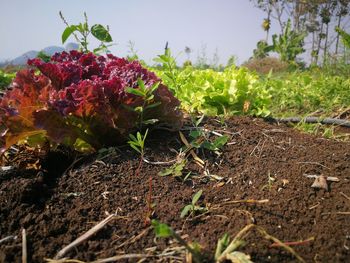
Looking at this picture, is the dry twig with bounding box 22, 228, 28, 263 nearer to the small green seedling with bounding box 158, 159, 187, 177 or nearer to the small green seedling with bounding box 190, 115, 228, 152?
the small green seedling with bounding box 158, 159, 187, 177

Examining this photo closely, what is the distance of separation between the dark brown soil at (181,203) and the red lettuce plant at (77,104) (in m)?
0.18

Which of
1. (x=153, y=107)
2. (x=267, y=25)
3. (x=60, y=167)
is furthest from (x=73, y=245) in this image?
(x=267, y=25)

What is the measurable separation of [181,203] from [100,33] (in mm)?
1681

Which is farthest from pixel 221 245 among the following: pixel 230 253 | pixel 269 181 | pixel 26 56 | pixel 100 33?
pixel 100 33

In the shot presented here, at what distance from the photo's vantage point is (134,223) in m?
1.42

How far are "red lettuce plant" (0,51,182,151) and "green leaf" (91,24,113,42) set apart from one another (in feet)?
1.61

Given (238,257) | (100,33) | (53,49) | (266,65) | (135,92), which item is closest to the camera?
(238,257)

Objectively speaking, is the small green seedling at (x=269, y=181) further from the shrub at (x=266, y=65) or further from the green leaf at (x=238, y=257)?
the shrub at (x=266, y=65)

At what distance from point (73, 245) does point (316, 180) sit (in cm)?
124

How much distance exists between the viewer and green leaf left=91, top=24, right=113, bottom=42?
8.35ft

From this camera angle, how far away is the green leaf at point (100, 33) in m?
2.54

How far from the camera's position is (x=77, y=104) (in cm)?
174

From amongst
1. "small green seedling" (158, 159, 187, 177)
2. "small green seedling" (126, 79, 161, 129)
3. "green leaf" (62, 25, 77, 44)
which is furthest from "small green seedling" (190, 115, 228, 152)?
"green leaf" (62, 25, 77, 44)

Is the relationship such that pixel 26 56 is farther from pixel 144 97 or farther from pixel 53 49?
pixel 53 49
